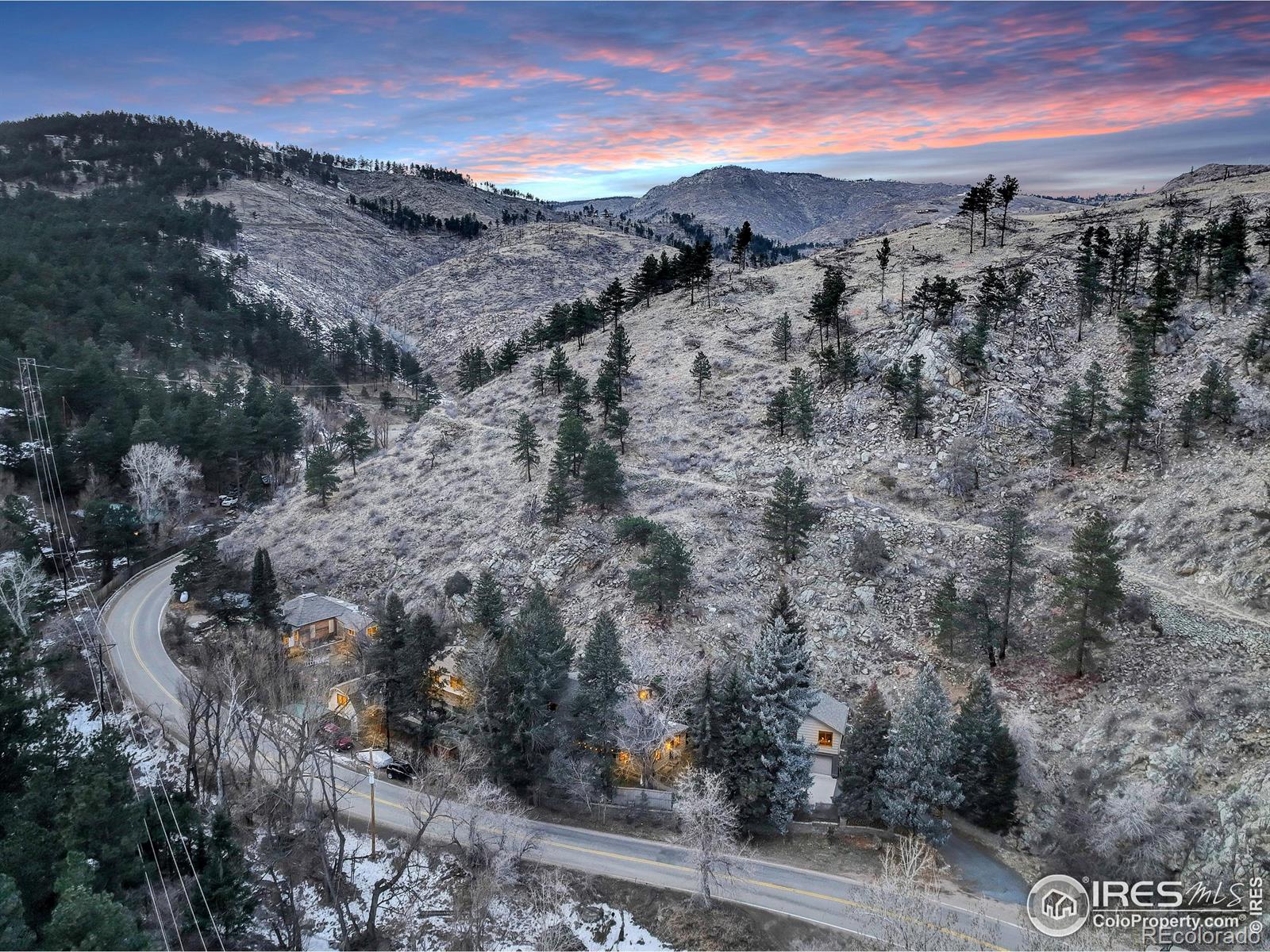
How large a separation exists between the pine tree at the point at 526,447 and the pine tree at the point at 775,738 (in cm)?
3389

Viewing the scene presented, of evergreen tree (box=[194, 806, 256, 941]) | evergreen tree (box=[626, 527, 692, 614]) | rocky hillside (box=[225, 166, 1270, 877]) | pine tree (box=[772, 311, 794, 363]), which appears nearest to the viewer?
evergreen tree (box=[194, 806, 256, 941])

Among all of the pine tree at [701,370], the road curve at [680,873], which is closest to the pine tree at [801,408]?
the pine tree at [701,370]

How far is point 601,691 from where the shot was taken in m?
35.2

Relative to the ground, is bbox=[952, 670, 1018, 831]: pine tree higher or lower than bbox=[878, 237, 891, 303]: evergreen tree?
lower

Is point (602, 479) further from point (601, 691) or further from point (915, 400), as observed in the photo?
point (915, 400)

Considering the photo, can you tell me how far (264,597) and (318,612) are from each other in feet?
16.1

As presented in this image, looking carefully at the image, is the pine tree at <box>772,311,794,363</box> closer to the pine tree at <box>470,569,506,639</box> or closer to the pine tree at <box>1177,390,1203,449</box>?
the pine tree at <box>1177,390,1203,449</box>

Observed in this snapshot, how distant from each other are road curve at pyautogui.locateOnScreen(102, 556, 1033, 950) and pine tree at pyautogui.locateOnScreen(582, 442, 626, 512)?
84.9 feet

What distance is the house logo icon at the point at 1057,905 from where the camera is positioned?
25938 millimetres

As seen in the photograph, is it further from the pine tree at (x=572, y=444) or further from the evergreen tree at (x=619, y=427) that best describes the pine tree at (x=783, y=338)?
the pine tree at (x=572, y=444)

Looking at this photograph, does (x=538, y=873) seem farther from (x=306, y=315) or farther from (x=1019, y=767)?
(x=306, y=315)

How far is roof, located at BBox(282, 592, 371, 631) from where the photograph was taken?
48.7 metres

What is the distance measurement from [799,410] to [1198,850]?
4024cm

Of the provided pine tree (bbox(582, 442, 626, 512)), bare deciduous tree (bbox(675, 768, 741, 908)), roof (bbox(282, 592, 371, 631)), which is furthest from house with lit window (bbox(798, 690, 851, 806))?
roof (bbox(282, 592, 371, 631))
